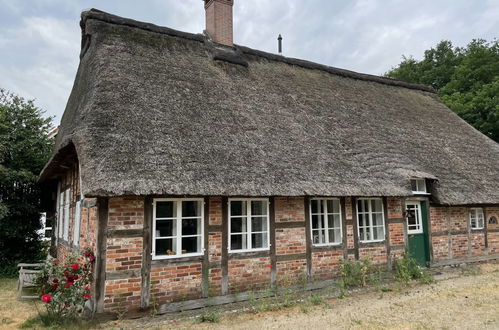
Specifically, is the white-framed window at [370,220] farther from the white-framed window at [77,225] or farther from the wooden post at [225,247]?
the white-framed window at [77,225]

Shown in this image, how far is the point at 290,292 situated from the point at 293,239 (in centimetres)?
100

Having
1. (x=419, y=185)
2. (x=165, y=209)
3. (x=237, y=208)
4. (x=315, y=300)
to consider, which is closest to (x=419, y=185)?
(x=419, y=185)

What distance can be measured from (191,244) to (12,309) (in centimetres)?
337

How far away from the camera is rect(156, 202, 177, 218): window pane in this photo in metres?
5.82

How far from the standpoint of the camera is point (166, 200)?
586 centimetres

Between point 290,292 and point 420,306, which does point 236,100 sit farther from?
point 420,306

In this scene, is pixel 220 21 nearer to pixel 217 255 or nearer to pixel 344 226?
pixel 344 226

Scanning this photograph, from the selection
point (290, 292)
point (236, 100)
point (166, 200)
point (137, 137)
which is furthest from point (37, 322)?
point (236, 100)

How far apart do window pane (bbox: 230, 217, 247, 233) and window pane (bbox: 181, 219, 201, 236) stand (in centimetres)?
65

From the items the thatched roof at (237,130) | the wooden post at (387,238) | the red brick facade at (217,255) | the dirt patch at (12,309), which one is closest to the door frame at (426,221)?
the red brick facade at (217,255)

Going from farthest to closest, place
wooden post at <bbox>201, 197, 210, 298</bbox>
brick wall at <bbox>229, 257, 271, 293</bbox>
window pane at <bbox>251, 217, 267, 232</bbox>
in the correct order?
window pane at <bbox>251, 217, 267, 232</bbox> < brick wall at <bbox>229, 257, 271, 293</bbox> < wooden post at <bbox>201, 197, 210, 298</bbox>

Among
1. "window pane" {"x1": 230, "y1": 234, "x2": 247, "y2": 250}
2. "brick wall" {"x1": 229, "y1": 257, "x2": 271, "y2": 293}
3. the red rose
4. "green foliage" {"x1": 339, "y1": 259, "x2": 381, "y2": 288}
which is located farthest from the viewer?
"green foliage" {"x1": 339, "y1": 259, "x2": 381, "y2": 288}

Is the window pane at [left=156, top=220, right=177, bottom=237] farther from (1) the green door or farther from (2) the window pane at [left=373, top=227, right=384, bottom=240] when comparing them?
(1) the green door

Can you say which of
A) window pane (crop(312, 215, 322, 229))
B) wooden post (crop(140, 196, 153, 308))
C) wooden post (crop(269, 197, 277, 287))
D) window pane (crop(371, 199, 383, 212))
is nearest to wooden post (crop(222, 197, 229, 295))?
wooden post (crop(269, 197, 277, 287))
